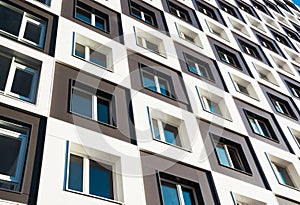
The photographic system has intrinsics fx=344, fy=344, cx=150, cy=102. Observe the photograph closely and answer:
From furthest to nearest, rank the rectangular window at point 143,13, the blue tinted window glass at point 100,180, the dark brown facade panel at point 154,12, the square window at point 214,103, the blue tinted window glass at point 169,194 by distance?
the rectangular window at point 143,13 < the dark brown facade panel at point 154,12 < the square window at point 214,103 < the blue tinted window glass at point 169,194 < the blue tinted window glass at point 100,180

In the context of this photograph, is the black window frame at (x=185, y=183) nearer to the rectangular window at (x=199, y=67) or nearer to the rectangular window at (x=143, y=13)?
the rectangular window at (x=199, y=67)

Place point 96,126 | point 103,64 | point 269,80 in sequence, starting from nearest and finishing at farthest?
point 96,126 < point 103,64 < point 269,80

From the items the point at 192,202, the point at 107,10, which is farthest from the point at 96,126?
the point at 107,10

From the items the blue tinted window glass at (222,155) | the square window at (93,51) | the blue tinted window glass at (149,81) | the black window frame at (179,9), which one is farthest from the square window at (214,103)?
the black window frame at (179,9)

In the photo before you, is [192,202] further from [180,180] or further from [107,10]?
[107,10]

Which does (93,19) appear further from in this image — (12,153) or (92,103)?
(12,153)

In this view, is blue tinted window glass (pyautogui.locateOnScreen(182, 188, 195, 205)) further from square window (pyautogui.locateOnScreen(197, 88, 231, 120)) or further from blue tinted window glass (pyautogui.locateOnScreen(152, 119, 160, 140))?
square window (pyautogui.locateOnScreen(197, 88, 231, 120))

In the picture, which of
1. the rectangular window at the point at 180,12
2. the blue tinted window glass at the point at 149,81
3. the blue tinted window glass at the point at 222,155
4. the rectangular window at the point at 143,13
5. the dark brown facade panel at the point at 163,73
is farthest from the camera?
the rectangular window at the point at 180,12

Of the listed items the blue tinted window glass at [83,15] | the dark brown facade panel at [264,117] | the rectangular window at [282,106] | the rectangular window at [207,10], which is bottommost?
the dark brown facade panel at [264,117]

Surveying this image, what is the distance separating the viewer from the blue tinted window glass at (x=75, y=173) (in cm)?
812

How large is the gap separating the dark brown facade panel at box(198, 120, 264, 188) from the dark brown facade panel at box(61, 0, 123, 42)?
497 centimetres

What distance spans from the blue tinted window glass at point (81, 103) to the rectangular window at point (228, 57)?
9.86 m

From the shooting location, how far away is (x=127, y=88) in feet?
37.6

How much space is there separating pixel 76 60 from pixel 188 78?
16.5ft
